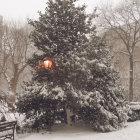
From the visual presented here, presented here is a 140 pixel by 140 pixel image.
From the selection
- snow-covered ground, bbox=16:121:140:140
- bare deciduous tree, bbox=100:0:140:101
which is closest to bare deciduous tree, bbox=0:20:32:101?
bare deciduous tree, bbox=100:0:140:101

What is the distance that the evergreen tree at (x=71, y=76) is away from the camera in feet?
35.9

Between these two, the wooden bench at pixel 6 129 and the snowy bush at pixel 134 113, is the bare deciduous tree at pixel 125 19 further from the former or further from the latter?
the wooden bench at pixel 6 129

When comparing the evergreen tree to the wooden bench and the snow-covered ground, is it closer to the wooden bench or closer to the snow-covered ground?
the snow-covered ground

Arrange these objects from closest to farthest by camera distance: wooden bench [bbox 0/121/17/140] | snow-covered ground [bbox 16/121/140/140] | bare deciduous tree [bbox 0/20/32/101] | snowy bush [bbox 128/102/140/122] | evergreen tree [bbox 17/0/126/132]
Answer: snow-covered ground [bbox 16/121/140/140] < wooden bench [bbox 0/121/17/140] < evergreen tree [bbox 17/0/126/132] < snowy bush [bbox 128/102/140/122] < bare deciduous tree [bbox 0/20/32/101]

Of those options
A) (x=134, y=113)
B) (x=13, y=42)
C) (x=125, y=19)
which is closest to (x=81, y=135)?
(x=134, y=113)

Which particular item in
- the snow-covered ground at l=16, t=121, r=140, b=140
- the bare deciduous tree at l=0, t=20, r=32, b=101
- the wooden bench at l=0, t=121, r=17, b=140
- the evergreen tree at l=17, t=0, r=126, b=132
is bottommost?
the snow-covered ground at l=16, t=121, r=140, b=140

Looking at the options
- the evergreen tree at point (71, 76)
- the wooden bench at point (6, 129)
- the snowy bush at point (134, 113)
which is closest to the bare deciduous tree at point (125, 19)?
the snowy bush at point (134, 113)

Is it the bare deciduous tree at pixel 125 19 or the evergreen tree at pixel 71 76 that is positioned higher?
the bare deciduous tree at pixel 125 19

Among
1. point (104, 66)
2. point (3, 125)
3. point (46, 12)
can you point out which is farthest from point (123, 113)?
point (46, 12)

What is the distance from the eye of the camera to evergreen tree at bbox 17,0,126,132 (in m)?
10.9

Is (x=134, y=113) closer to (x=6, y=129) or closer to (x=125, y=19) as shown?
(x=6, y=129)

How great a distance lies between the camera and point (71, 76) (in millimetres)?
11195

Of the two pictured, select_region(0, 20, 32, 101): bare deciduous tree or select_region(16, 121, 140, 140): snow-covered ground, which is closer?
select_region(16, 121, 140, 140): snow-covered ground

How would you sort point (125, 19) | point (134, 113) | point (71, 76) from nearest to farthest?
point (71, 76) < point (134, 113) < point (125, 19)
